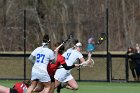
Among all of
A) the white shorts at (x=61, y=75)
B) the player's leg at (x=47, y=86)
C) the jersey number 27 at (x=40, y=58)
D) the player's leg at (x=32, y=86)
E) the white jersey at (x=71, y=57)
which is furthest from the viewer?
the white jersey at (x=71, y=57)

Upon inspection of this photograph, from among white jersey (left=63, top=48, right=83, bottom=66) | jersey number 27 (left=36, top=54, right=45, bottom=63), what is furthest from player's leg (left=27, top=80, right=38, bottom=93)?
white jersey (left=63, top=48, right=83, bottom=66)

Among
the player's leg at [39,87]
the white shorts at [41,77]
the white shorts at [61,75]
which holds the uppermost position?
the white shorts at [41,77]

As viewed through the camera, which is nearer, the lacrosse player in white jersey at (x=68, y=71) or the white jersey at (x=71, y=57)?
the lacrosse player in white jersey at (x=68, y=71)

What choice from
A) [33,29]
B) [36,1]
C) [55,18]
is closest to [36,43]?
[33,29]

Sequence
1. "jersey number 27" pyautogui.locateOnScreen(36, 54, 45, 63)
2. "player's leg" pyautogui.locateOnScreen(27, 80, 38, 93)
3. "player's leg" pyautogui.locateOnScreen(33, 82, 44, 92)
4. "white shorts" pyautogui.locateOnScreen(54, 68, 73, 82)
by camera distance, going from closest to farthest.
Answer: "player's leg" pyautogui.locateOnScreen(27, 80, 38, 93) < "jersey number 27" pyautogui.locateOnScreen(36, 54, 45, 63) < "player's leg" pyautogui.locateOnScreen(33, 82, 44, 92) < "white shorts" pyautogui.locateOnScreen(54, 68, 73, 82)

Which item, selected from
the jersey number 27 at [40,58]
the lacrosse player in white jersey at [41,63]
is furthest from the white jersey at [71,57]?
the jersey number 27 at [40,58]

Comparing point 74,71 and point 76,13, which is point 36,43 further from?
point 76,13

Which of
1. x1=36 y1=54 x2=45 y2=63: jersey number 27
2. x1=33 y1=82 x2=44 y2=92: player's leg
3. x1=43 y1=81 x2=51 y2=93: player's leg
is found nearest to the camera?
x1=36 y1=54 x2=45 y2=63: jersey number 27

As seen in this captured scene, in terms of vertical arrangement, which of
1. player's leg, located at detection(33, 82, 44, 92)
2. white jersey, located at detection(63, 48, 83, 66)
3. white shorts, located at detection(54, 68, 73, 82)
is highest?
white jersey, located at detection(63, 48, 83, 66)

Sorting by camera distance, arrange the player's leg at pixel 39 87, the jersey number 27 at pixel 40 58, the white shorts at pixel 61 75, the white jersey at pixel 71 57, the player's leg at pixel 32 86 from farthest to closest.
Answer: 1. the white jersey at pixel 71 57
2. the white shorts at pixel 61 75
3. the player's leg at pixel 39 87
4. the jersey number 27 at pixel 40 58
5. the player's leg at pixel 32 86

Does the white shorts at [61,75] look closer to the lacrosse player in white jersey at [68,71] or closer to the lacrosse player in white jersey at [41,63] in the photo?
the lacrosse player in white jersey at [68,71]

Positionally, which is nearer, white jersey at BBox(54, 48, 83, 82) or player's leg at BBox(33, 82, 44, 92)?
player's leg at BBox(33, 82, 44, 92)

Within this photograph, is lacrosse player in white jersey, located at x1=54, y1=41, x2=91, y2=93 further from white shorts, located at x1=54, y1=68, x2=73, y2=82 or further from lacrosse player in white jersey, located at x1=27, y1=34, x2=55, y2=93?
lacrosse player in white jersey, located at x1=27, y1=34, x2=55, y2=93

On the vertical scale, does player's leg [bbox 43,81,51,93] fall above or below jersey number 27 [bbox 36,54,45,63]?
below
